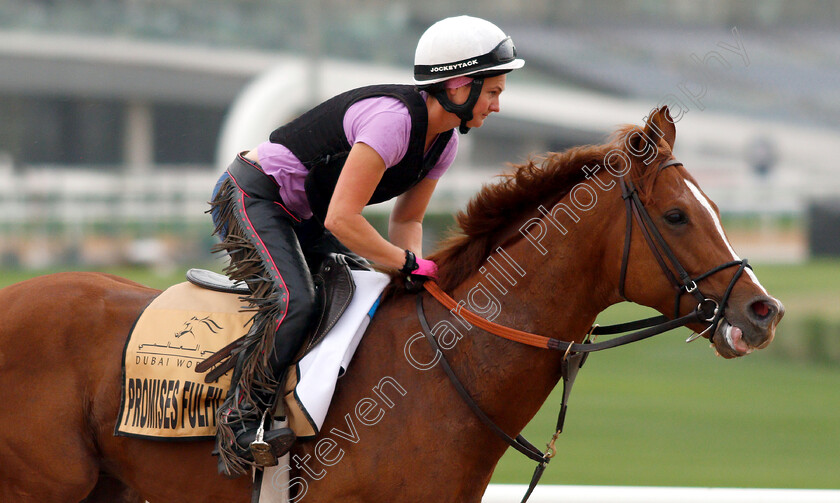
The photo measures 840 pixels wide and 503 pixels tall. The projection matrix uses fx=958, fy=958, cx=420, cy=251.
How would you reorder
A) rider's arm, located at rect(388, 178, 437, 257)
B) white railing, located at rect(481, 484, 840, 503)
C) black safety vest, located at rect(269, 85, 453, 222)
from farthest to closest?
1. white railing, located at rect(481, 484, 840, 503)
2. rider's arm, located at rect(388, 178, 437, 257)
3. black safety vest, located at rect(269, 85, 453, 222)

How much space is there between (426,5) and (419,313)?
1553 inches

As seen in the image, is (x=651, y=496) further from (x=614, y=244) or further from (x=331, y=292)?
(x=331, y=292)

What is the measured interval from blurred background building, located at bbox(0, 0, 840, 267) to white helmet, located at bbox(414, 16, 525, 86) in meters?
26.5

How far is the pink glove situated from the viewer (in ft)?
10.7

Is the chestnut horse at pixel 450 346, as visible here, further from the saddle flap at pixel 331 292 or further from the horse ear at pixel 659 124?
the saddle flap at pixel 331 292

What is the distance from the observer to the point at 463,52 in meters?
3.16

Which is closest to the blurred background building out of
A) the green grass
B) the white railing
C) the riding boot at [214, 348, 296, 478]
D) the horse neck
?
the green grass

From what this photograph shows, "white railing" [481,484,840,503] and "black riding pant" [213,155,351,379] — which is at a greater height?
"black riding pant" [213,155,351,379]

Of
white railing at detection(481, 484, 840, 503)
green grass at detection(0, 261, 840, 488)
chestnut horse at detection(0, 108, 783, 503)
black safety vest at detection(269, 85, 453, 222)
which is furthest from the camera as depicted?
green grass at detection(0, 261, 840, 488)

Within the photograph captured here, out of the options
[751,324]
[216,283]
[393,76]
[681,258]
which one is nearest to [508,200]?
[681,258]

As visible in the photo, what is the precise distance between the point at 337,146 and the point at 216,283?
2.28 ft

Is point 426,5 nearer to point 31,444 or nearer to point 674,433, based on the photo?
point 674,433

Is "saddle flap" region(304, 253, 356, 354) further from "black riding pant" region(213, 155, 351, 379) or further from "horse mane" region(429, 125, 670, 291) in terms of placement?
"horse mane" region(429, 125, 670, 291)

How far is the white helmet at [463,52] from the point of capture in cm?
316
